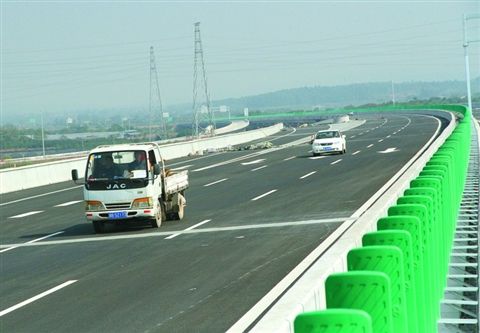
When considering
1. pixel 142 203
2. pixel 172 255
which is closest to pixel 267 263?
pixel 172 255

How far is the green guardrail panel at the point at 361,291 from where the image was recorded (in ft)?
16.5

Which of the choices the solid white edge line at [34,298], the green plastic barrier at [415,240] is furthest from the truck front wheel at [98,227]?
the green plastic barrier at [415,240]

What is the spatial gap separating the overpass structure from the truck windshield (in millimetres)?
1343

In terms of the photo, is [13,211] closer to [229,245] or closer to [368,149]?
[229,245]

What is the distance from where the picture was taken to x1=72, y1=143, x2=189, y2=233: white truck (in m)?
20.8

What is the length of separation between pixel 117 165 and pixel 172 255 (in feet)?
16.4

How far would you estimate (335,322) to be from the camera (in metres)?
4.23

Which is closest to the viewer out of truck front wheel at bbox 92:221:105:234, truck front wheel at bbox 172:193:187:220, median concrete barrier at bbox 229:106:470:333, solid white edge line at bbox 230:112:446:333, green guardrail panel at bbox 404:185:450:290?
median concrete barrier at bbox 229:106:470:333

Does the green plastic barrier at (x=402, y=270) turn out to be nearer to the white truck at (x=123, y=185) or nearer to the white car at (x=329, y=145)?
the white truck at (x=123, y=185)

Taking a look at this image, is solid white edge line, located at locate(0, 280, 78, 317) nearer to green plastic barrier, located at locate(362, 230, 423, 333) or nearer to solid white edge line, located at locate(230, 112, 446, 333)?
solid white edge line, located at locate(230, 112, 446, 333)

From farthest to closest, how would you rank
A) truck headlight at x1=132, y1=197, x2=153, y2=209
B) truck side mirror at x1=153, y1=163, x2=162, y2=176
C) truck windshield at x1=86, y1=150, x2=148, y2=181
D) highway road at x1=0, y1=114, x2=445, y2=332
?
truck side mirror at x1=153, y1=163, x2=162, y2=176 < truck windshield at x1=86, y1=150, x2=148, y2=181 < truck headlight at x1=132, y1=197, x2=153, y2=209 < highway road at x1=0, y1=114, x2=445, y2=332

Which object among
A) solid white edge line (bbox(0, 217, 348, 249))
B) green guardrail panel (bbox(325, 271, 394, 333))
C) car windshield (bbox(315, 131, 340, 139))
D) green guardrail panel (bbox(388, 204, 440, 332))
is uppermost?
green guardrail panel (bbox(325, 271, 394, 333))

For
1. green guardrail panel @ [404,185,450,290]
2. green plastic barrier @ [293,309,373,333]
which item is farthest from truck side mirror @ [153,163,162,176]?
green plastic barrier @ [293,309,373,333]

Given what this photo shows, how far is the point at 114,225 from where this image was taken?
911 inches
